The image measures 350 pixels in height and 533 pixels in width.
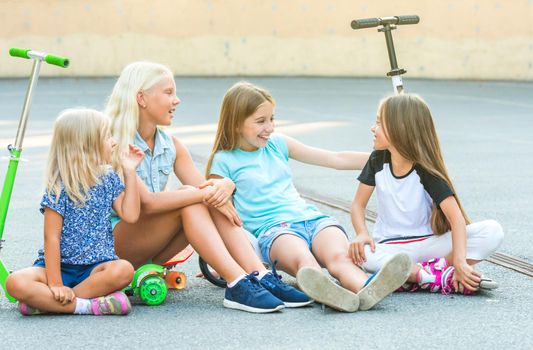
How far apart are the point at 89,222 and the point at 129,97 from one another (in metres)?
0.70

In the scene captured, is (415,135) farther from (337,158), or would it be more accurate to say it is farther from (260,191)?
(260,191)

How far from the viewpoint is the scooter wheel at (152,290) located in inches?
184

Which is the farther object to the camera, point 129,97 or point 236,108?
point 236,108

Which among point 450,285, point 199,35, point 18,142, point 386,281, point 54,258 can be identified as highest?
point 199,35

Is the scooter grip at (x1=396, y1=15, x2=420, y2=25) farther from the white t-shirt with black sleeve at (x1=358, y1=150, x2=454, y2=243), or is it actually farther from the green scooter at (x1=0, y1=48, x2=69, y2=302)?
the green scooter at (x1=0, y1=48, x2=69, y2=302)

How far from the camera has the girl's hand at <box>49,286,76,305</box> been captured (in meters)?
4.37

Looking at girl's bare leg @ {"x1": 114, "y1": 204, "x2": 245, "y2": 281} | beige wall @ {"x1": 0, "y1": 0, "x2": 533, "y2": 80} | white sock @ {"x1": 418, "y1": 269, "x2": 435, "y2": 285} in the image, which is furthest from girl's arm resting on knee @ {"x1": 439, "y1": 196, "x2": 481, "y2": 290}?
beige wall @ {"x1": 0, "y1": 0, "x2": 533, "y2": 80}

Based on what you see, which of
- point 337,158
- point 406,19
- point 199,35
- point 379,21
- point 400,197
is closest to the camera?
point 400,197

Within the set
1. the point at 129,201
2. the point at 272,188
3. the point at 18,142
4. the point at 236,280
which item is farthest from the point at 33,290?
the point at 272,188

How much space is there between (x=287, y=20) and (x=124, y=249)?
57.4 feet

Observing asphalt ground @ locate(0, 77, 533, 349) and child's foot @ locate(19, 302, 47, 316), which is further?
child's foot @ locate(19, 302, 47, 316)

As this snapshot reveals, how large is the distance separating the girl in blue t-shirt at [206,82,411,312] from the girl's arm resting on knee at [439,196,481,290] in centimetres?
42

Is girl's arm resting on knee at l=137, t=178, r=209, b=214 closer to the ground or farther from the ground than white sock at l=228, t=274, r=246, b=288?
farther from the ground

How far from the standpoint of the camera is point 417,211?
500 centimetres
